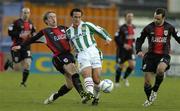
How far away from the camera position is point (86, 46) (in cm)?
1590

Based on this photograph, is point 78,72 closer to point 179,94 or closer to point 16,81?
point 179,94

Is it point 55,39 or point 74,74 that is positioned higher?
point 55,39

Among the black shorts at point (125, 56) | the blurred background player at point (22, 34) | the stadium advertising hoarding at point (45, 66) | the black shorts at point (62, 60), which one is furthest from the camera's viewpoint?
the stadium advertising hoarding at point (45, 66)

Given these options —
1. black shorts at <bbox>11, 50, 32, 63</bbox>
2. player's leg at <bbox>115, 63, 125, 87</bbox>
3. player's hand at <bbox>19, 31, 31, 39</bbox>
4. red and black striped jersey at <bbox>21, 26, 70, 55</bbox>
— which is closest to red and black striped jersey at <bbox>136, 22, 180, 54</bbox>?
red and black striped jersey at <bbox>21, 26, 70, 55</bbox>

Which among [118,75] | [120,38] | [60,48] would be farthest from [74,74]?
[120,38]

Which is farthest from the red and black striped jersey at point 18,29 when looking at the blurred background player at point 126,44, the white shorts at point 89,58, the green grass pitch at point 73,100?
the white shorts at point 89,58

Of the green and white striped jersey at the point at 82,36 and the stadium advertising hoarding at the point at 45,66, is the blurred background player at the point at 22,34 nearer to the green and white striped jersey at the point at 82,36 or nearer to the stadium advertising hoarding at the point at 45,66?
the green and white striped jersey at the point at 82,36

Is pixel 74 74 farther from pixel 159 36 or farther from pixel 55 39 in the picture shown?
pixel 159 36

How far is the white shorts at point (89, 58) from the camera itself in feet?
51.7

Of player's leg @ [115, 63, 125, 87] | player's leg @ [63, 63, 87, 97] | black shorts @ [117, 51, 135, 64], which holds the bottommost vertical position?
player's leg @ [115, 63, 125, 87]

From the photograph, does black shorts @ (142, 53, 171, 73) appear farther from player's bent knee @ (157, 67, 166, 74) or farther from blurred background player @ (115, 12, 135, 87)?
blurred background player @ (115, 12, 135, 87)

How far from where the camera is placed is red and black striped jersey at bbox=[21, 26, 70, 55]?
15.9 metres

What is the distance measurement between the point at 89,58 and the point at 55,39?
912 mm

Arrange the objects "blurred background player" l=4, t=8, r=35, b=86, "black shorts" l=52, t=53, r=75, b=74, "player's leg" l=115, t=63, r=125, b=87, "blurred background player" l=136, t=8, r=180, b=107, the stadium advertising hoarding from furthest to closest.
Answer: the stadium advertising hoarding < "player's leg" l=115, t=63, r=125, b=87 < "blurred background player" l=4, t=8, r=35, b=86 < "black shorts" l=52, t=53, r=75, b=74 < "blurred background player" l=136, t=8, r=180, b=107
